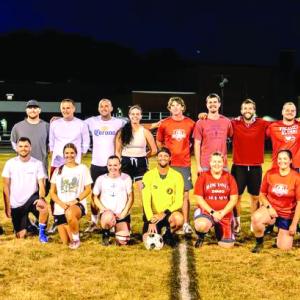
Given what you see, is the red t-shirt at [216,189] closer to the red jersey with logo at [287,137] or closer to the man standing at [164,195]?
the man standing at [164,195]

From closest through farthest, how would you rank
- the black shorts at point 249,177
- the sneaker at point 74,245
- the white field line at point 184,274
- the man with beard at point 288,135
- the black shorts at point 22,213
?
the white field line at point 184,274
the sneaker at point 74,245
the black shorts at point 22,213
the man with beard at point 288,135
the black shorts at point 249,177

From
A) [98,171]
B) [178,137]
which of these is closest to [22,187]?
[98,171]

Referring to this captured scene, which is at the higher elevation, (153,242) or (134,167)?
(134,167)

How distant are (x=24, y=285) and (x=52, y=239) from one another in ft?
7.19

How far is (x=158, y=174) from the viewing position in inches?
296

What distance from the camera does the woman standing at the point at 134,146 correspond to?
26.7 ft

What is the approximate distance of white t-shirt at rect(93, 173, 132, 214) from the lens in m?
7.48

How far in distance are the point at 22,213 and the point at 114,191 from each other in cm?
141

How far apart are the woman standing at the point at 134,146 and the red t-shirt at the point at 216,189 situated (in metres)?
1.18

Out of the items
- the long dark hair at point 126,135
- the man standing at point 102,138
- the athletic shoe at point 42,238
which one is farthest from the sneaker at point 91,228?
the long dark hair at point 126,135

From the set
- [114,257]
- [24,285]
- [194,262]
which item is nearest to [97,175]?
[114,257]

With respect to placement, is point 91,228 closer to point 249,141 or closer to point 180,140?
point 180,140

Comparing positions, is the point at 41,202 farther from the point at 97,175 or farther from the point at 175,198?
the point at 175,198

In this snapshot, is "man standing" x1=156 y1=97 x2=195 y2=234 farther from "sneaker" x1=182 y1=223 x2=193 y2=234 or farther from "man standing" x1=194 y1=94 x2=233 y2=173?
"man standing" x1=194 y1=94 x2=233 y2=173
